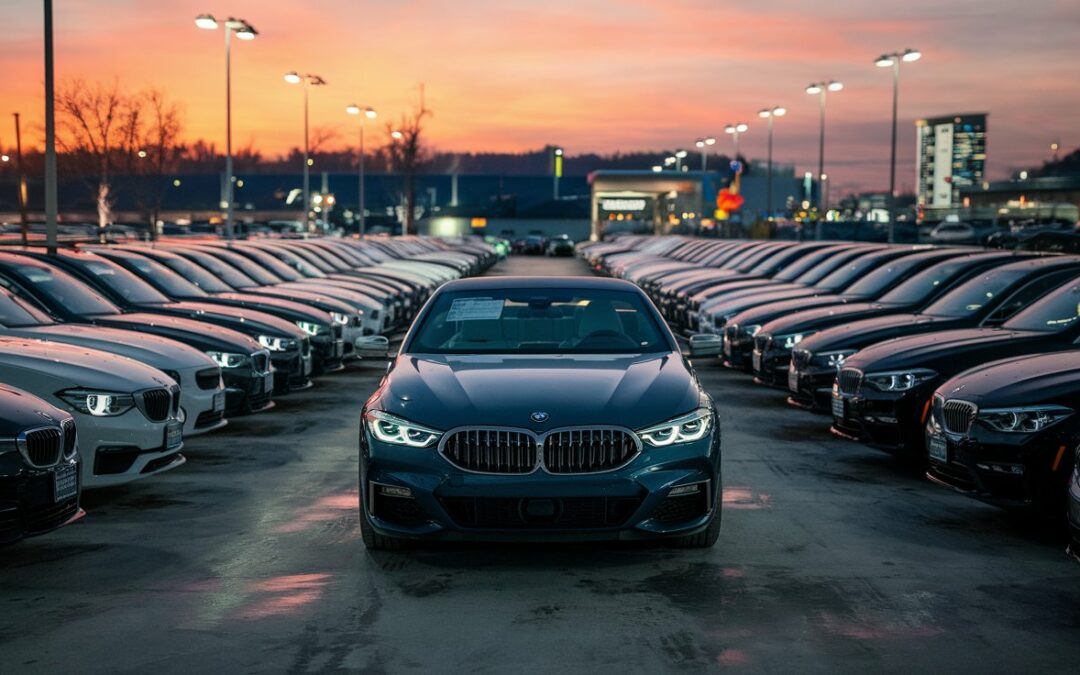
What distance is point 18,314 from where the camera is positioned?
11078mm

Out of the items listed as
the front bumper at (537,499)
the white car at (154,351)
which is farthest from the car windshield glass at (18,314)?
the front bumper at (537,499)

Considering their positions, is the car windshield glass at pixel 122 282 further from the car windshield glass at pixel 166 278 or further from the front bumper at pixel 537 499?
the front bumper at pixel 537 499

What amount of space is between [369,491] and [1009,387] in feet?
13.0

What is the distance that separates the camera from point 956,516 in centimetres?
861

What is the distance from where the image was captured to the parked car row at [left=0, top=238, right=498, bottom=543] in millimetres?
7094

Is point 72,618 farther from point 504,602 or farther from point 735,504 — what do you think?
point 735,504

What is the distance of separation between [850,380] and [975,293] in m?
3.54

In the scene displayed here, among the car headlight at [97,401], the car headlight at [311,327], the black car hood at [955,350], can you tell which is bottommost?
the car headlight at [311,327]

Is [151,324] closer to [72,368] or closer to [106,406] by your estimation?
[72,368]

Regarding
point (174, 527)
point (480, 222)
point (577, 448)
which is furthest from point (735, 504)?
point (480, 222)

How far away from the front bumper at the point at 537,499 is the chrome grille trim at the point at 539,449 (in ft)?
0.14

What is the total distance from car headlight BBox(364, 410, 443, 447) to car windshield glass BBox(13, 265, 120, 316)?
262 inches

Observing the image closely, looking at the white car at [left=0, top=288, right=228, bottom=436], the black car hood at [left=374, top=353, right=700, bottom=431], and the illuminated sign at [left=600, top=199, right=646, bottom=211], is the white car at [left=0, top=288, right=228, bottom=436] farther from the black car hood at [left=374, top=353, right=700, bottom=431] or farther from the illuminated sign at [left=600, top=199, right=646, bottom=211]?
the illuminated sign at [left=600, top=199, right=646, bottom=211]

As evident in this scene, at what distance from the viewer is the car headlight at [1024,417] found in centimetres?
768
